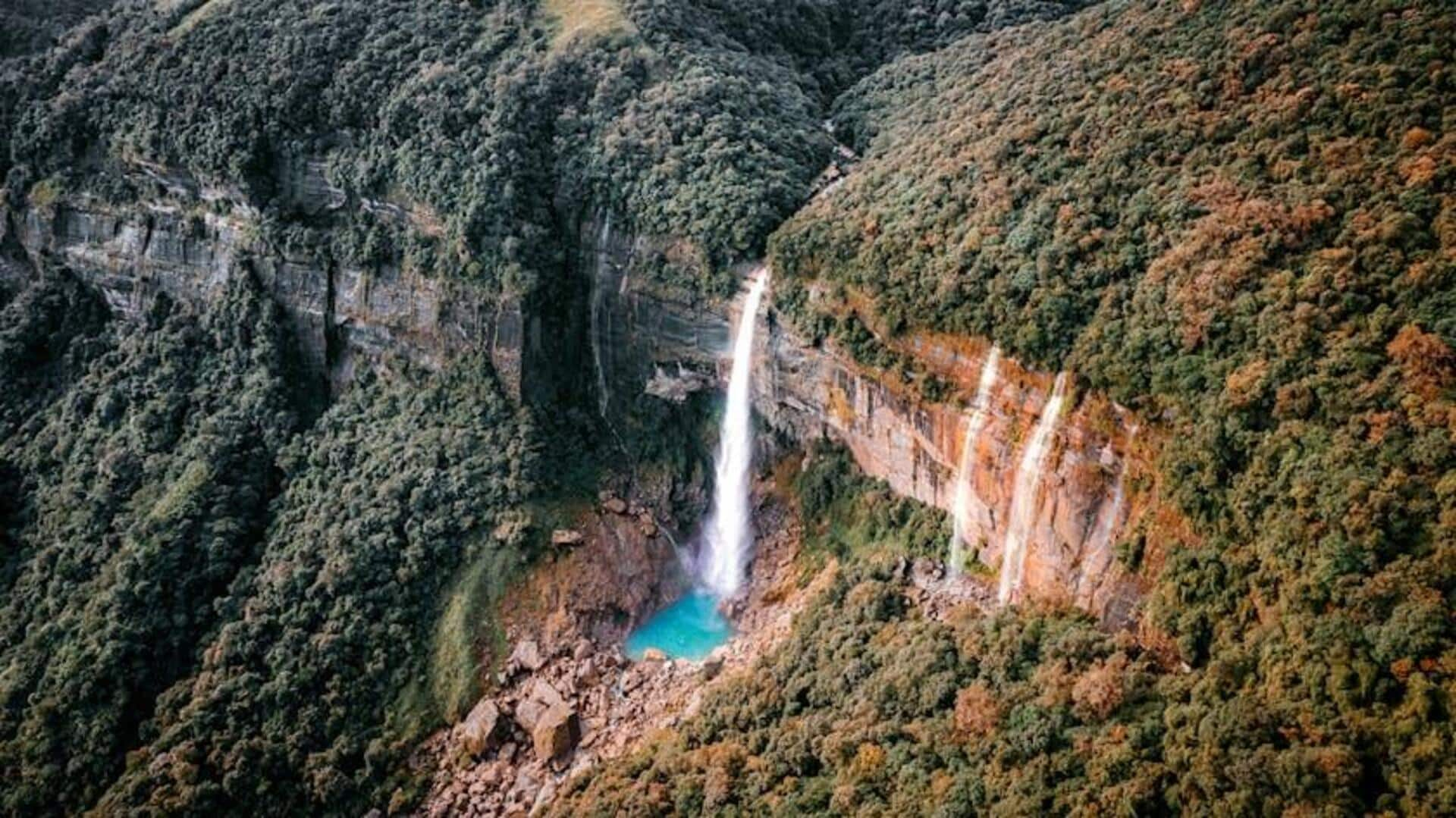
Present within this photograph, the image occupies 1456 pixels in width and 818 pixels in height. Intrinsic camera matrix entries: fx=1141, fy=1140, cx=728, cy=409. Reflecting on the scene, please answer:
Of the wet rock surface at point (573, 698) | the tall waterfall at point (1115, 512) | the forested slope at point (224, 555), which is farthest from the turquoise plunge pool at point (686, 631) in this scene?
the tall waterfall at point (1115, 512)

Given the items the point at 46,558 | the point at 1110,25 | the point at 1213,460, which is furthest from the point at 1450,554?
the point at 46,558

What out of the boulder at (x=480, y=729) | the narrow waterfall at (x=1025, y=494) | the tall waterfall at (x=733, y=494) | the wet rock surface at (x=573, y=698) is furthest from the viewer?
the tall waterfall at (x=733, y=494)

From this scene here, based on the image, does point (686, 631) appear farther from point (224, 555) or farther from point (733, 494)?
point (224, 555)

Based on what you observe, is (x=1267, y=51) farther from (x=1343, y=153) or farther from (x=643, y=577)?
(x=643, y=577)

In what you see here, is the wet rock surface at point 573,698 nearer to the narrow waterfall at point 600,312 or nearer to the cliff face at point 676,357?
the cliff face at point 676,357

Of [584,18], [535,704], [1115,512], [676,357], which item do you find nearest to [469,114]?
[584,18]

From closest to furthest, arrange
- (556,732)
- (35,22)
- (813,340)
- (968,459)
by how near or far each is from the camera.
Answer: (968,459) → (556,732) → (813,340) → (35,22)
